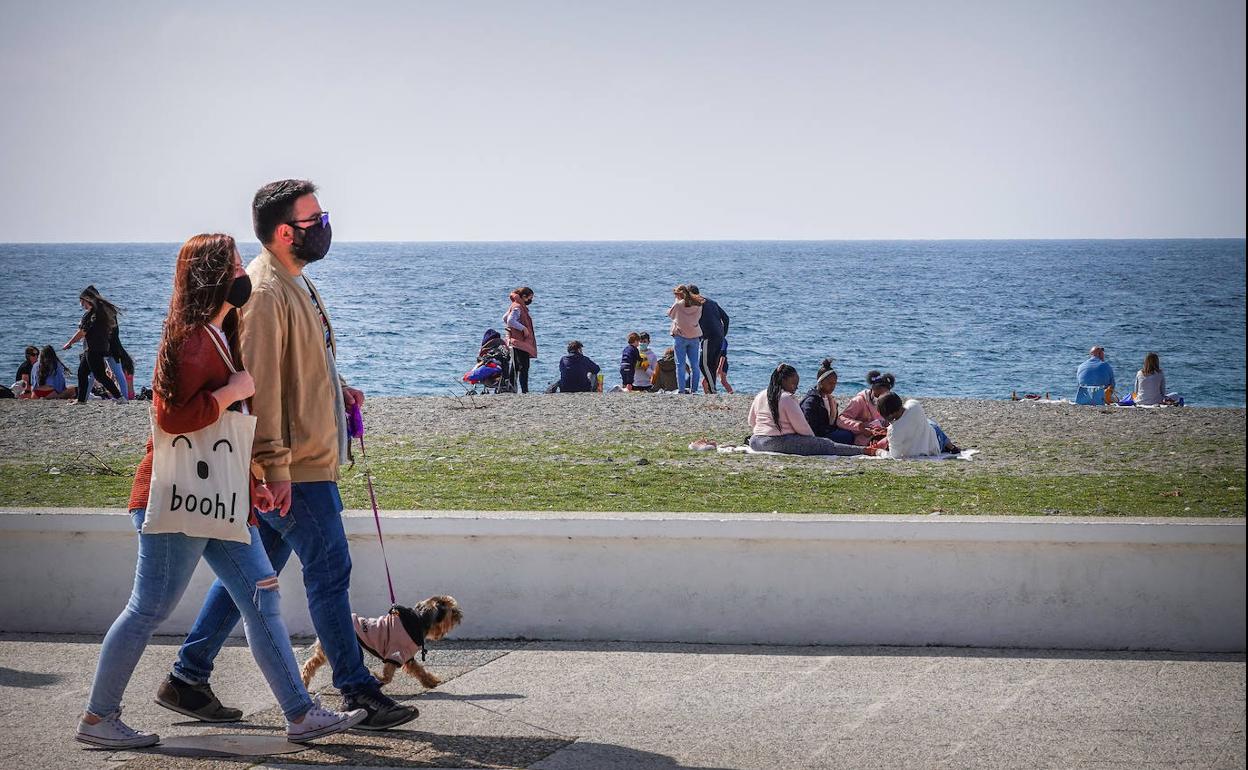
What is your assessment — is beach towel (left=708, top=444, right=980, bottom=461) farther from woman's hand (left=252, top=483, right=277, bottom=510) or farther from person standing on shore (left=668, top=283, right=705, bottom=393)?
woman's hand (left=252, top=483, right=277, bottom=510)

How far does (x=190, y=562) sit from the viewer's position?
428 centimetres

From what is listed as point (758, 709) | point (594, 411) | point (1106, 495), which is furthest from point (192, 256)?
point (594, 411)

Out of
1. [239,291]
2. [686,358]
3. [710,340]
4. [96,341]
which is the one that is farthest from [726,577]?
[710,340]

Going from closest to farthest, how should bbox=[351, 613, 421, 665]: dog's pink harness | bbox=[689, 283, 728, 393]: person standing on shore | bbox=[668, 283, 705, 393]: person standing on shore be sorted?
bbox=[351, 613, 421, 665]: dog's pink harness < bbox=[668, 283, 705, 393]: person standing on shore < bbox=[689, 283, 728, 393]: person standing on shore

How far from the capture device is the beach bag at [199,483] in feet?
13.5

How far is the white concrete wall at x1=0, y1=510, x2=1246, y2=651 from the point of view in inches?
212

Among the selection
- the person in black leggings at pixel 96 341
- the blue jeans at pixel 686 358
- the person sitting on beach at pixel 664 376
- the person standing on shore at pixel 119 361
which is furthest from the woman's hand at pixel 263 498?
the person sitting on beach at pixel 664 376

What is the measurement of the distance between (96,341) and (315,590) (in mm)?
13415

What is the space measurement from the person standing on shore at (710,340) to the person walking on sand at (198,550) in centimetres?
1466

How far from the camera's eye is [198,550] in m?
4.28

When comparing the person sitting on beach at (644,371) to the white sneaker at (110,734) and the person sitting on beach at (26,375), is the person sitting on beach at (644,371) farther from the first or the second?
the white sneaker at (110,734)

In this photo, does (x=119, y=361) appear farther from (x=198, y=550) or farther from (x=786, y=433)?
(x=198, y=550)

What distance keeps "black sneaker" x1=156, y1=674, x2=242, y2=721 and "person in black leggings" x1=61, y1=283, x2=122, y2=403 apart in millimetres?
12677

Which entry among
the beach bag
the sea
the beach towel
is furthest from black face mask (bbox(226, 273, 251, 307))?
the beach towel
